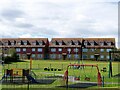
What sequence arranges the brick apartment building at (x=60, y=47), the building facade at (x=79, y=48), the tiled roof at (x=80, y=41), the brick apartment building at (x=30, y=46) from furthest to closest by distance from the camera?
the tiled roof at (x=80, y=41) → the building facade at (x=79, y=48) → the brick apartment building at (x=60, y=47) → the brick apartment building at (x=30, y=46)

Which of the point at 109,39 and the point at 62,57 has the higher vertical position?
the point at 109,39

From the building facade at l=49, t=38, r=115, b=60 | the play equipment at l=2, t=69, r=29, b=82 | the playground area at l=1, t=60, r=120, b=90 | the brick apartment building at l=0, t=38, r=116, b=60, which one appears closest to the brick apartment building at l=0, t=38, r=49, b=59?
the brick apartment building at l=0, t=38, r=116, b=60

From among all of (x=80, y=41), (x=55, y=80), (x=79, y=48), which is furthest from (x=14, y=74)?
(x=80, y=41)

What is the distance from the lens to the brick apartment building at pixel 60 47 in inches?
2830

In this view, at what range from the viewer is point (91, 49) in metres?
74.6

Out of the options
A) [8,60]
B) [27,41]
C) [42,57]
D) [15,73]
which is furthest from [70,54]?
[15,73]

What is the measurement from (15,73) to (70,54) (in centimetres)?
5068

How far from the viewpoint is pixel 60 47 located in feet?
244

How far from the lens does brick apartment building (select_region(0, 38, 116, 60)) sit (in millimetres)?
71875

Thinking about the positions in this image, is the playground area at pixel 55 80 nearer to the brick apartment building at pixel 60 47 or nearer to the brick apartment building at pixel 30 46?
the brick apartment building at pixel 60 47

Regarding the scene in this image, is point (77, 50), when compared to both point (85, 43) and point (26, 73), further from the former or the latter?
point (26, 73)

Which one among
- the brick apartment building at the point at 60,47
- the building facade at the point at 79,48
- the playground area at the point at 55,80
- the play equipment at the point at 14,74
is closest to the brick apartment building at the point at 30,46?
the brick apartment building at the point at 60,47

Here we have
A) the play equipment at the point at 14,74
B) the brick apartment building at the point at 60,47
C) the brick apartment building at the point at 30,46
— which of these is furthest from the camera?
the brick apartment building at the point at 60,47

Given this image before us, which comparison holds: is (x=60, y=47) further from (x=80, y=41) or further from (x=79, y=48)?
(x=80, y=41)
